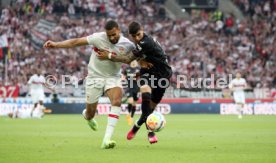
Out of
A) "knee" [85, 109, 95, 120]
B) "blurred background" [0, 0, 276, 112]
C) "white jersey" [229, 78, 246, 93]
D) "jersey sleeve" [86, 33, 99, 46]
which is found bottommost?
"knee" [85, 109, 95, 120]

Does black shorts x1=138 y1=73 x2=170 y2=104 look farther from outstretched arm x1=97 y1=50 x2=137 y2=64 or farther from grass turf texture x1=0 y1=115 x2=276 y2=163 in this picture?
outstretched arm x1=97 y1=50 x2=137 y2=64

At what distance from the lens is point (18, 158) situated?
1023 cm

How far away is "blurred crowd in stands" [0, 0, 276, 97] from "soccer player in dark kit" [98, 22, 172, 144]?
23242 mm

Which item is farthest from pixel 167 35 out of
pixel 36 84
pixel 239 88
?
pixel 36 84

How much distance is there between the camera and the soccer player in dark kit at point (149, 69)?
1346 cm

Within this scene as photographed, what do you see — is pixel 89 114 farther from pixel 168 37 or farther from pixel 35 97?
pixel 168 37

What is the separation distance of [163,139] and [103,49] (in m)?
3.18

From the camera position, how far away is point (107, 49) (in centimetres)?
1298

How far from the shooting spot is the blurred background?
37906 mm

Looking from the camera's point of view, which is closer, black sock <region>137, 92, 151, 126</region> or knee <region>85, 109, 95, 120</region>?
knee <region>85, 109, 95, 120</region>

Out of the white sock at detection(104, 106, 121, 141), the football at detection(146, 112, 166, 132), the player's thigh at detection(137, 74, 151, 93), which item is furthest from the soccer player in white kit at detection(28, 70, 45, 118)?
the white sock at detection(104, 106, 121, 141)

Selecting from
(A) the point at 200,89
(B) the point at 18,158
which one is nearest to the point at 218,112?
(A) the point at 200,89

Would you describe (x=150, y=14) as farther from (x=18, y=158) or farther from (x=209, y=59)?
(x=18, y=158)

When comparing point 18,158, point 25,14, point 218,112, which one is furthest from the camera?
point 25,14
